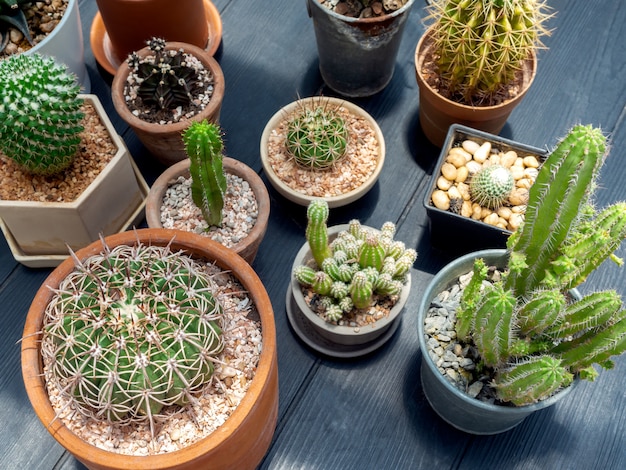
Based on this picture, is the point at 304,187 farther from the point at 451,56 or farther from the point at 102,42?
the point at 102,42

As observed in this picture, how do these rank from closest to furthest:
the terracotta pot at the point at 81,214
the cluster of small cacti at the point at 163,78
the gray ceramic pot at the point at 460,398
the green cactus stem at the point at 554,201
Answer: the green cactus stem at the point at 554,201, the gray ceramic pot at the point at 460,398, the terracotta pot at the point at 81,214, the cluster of small cacti at the point at 163,78

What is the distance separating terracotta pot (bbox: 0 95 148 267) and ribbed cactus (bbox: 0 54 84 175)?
11cm

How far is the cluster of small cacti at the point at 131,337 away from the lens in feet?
3.62

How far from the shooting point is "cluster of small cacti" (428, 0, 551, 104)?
1.50m

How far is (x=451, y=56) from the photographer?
64.5 inches

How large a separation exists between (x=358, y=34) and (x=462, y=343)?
2.84 ft

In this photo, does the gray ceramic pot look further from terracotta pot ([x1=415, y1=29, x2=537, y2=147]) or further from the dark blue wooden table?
terracotta pot ([x1=415, y1=29, x2=537, y2=147])

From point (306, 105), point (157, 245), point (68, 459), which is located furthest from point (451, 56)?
point (68, 459)

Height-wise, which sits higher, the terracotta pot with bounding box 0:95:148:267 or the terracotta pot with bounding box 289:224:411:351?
the terracotta pot with bounding box 0:95:148:267

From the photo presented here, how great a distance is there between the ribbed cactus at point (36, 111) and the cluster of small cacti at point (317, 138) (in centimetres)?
53

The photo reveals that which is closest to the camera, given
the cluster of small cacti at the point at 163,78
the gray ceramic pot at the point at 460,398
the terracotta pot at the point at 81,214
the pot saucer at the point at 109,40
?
the gray ceramic pot at the point at 460,398

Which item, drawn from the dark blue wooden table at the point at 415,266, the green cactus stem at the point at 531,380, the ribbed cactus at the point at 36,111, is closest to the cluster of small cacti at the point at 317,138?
the dark blue wooden table at the point at 415,266

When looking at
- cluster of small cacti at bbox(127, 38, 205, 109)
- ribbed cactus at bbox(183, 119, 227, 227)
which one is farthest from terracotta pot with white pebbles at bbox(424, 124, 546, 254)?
cluster of small cacti at bbox(127, 38, 205, 109)

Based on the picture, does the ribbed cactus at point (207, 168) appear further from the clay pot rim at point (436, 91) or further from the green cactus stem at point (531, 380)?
the green cactus stem at point (531, 380)
